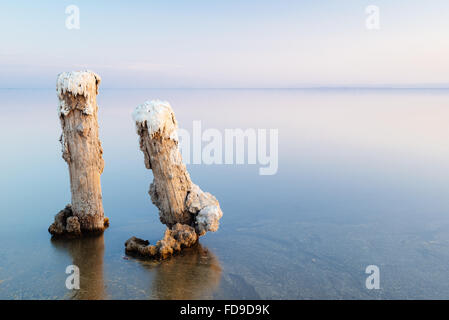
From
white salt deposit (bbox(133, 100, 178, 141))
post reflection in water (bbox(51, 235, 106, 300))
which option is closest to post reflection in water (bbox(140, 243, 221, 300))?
post reflection in water (bbox(51, 235, 106, 300))

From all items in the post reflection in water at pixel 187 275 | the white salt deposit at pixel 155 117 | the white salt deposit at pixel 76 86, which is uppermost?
the white salt deposit at pixel 76 86

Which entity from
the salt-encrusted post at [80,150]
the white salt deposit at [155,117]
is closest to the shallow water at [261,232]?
the salt-encrusted post at [80,150]

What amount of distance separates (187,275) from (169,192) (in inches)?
72.8

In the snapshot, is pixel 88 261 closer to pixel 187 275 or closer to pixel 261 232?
pixel 187 275

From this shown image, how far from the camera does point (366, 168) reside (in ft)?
48.3

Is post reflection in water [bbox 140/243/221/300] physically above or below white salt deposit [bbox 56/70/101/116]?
below

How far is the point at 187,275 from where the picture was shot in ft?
21.9

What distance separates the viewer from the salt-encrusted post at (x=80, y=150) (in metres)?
7.55

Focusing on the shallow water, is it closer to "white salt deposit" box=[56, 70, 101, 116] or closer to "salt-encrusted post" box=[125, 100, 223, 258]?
"salt-encrusted post" box=[125, 100, 223, 258]

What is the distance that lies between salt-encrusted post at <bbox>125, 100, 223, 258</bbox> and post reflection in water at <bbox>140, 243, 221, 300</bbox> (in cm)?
27

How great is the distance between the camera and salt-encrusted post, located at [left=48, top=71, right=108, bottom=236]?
24.8 feet

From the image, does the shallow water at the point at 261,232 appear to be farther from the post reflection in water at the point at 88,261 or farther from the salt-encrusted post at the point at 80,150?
the salt-encrusted post at the point at 80,150

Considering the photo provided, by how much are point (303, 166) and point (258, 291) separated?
941 cm

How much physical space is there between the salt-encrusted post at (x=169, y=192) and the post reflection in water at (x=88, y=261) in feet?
2.28
